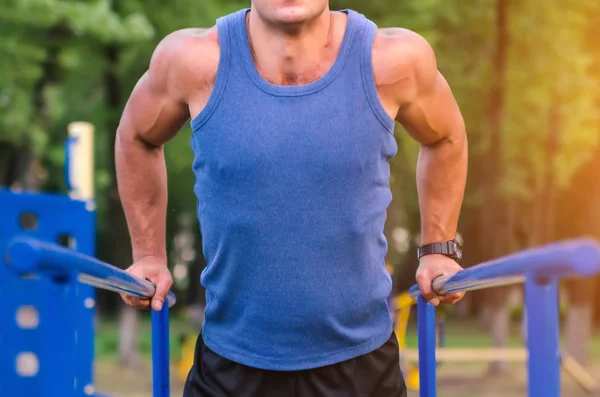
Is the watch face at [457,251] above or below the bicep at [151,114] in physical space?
below

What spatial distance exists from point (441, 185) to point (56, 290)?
1.37 m

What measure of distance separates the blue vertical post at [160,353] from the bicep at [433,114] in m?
0.89

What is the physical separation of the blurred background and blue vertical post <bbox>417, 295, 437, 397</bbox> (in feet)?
34.2

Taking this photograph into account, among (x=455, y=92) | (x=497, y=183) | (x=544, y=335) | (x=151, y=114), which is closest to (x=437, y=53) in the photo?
(x=455, y=92)

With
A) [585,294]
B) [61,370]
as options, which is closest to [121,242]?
[585,294]

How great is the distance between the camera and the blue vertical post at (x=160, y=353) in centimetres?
290

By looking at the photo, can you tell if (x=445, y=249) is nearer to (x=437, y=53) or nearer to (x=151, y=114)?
(x=151, y=114)

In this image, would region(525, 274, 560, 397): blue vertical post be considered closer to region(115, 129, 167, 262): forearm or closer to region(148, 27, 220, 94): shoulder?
region(148, 27, 220, 94): shoulder

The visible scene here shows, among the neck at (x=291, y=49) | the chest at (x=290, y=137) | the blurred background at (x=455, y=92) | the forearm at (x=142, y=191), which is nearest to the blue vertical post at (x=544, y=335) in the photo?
the chest at (x=290, y=137)

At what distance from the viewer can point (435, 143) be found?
9.85 ft

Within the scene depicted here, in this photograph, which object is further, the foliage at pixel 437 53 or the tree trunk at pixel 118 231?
the tree trunk at pixel 118 231

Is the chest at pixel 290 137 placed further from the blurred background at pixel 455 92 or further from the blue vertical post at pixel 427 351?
the blurred background at pixel 455 92

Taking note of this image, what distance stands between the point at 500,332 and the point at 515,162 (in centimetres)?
574

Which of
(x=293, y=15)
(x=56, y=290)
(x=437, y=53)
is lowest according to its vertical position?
(x=56, y=290)
